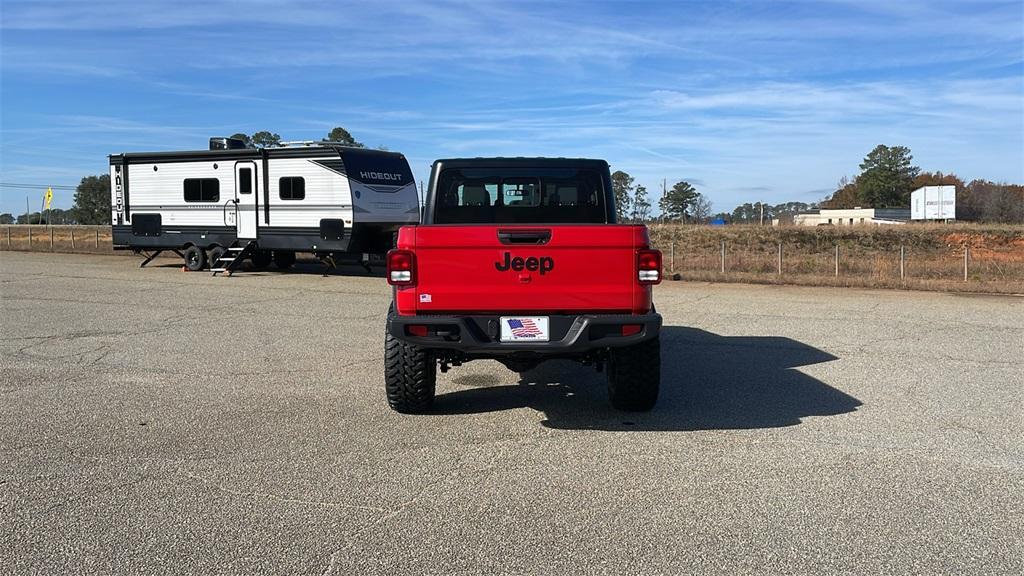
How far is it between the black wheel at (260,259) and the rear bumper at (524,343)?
16166mm

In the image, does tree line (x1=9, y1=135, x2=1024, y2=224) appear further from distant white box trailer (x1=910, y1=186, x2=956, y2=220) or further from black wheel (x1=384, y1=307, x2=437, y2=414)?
black wheel (x1=384, y1=307, x2=437, y2=414)

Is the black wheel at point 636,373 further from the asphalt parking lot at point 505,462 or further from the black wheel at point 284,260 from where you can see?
the black wheel at point 284,260

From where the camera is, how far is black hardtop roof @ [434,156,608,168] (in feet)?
23.0

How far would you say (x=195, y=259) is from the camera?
2058cm

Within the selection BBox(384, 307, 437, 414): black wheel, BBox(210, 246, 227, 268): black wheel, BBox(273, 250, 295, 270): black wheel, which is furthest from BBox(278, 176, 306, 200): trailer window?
BBox(384, 307, 437, 414): black wheel

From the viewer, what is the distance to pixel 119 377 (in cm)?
774

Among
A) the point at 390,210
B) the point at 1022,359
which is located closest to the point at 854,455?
the point at 1022,359

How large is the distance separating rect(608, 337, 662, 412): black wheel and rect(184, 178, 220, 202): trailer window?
16.0 m

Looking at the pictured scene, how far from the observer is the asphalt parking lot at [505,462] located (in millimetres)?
3740

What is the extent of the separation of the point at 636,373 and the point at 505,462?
4.84ft

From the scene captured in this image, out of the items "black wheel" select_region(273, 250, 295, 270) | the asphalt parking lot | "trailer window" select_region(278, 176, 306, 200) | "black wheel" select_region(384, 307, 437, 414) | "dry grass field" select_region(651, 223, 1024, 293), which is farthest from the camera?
"dry grass field" select_region(651, 223, 1024, 293)

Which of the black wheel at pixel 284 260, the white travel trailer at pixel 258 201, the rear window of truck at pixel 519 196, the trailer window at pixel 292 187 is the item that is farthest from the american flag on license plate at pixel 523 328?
the black wheel at pixel 284 260

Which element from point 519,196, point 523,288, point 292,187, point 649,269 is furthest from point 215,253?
point 649,269

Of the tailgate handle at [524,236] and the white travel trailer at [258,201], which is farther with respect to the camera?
the white travel trailer at [258,201]
